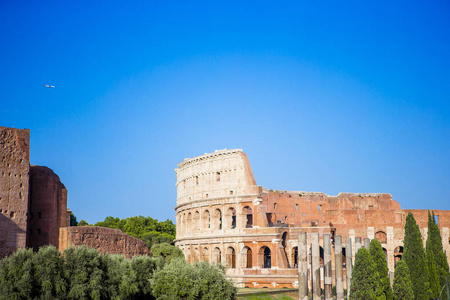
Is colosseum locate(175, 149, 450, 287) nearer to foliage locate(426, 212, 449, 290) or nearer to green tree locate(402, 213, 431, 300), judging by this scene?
foliage locate(426, 212, 449, 290)

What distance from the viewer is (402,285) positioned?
1280 inches

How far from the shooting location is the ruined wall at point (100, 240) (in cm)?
3778

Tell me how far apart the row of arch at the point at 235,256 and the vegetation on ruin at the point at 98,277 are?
737 inches

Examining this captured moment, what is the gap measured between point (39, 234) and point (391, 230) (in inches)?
1342

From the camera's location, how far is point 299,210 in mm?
62000

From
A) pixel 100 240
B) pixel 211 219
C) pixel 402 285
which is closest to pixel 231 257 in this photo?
pixel 211 219

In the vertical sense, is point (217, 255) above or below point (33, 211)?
below

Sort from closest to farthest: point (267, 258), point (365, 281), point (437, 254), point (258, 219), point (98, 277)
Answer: point (98, 277) → point (365, 281) → point (437, 254) → point (258, 219) → point (267, 258)

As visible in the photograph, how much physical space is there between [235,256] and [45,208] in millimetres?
22063

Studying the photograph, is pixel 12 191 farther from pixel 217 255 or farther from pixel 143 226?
pixel 143 226

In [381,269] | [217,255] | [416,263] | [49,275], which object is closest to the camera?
[49,275]

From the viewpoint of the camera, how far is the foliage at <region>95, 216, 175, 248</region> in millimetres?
79062

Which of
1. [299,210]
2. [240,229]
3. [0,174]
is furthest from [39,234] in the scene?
[299,210]

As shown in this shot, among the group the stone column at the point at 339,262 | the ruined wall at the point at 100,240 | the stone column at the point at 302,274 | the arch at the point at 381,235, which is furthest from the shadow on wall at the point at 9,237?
the arch at the point at 381,235
